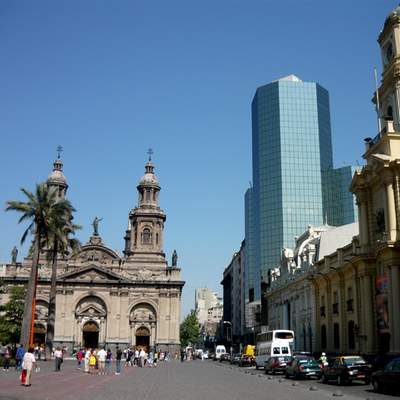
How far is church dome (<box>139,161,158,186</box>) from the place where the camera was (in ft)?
308

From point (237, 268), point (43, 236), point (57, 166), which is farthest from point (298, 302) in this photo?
point (237, 268)

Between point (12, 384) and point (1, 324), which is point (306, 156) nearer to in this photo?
point (1, 324)

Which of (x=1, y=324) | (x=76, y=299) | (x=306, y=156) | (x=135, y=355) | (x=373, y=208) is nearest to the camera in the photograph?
(x=373, y=208)

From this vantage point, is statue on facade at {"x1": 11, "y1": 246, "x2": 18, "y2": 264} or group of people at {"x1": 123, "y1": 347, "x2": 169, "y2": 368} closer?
group of people at {"x1": 123, "y1": 347, "x2": 169, "y2": 368}

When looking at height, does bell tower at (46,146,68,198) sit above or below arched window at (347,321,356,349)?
above

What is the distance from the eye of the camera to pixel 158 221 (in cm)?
9188

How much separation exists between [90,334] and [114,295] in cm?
715

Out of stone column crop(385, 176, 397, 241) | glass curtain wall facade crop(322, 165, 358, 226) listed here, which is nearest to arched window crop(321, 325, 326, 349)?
stone column crop(385, 176, 397, 241)

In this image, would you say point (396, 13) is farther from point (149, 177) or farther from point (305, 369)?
point (149, 177)

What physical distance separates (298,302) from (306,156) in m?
69.8

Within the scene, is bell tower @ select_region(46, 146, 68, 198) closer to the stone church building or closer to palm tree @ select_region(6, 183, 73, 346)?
the stone church building

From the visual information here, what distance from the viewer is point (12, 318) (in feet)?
229

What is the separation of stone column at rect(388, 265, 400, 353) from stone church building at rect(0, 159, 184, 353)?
181 feet

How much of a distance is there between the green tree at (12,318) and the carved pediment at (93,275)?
15387 millimetres
